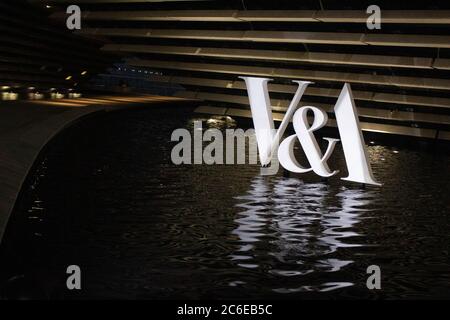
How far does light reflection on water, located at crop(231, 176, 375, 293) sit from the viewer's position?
19.6 feet

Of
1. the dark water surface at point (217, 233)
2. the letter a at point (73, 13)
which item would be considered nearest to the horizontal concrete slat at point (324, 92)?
the letter a at point (73, 13)

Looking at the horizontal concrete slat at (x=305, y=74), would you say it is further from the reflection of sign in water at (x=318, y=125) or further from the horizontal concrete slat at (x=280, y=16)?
the reflection of sign in water at (x=318, y=125)

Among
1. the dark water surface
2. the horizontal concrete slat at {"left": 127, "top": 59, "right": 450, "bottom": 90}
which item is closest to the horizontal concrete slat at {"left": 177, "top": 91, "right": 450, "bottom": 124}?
the horizontal concrete slat at {"left": 127, "top": 59, "right": 450, "bottom": 90}

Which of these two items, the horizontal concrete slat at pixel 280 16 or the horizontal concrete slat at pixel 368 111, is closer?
the horizontal concrete slat at pixel 280 16

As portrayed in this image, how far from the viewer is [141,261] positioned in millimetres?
5797

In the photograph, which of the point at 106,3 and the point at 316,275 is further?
the point at 106,3

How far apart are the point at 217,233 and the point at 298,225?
1.02 meters

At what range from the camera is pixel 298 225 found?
25.2ft

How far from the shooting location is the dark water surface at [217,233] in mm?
5270

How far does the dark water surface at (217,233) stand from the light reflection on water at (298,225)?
15 millimetres

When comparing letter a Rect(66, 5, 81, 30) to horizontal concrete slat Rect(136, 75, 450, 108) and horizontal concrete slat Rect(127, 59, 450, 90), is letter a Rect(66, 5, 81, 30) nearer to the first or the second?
horizontal concrete slat Rect(127, 59, 450, 90)

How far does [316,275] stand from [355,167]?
511 centimetres
